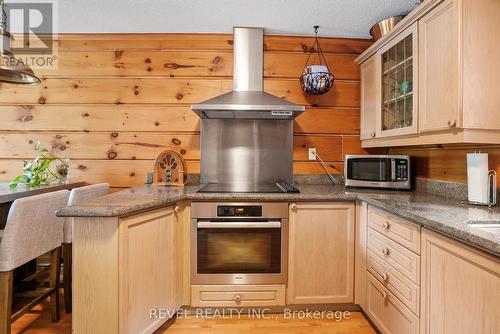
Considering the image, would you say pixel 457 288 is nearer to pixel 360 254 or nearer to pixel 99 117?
pixel 360 254

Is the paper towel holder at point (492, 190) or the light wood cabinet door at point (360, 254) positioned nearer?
the paper towel holder at point (492, 190)

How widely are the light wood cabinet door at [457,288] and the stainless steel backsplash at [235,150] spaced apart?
56.8 inches

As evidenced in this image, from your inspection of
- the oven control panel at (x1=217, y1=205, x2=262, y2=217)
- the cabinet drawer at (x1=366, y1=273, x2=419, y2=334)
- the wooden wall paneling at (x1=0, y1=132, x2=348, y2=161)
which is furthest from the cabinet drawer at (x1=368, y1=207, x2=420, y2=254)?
the wooden wall paneling at (x1=0, y1=132, x2=348, y2=161)

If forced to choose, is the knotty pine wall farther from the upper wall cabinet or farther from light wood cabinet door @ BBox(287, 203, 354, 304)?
light wood cabinet door @ BBox(287, 203, 354, 304)

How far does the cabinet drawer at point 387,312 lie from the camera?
1.35 meters

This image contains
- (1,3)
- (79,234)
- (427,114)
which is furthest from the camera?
(1,3)

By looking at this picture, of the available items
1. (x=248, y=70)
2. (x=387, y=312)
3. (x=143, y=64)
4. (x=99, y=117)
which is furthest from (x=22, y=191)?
(x=387, y=312)

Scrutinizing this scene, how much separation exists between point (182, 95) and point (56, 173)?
1330 millimetres

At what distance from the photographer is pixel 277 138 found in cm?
245

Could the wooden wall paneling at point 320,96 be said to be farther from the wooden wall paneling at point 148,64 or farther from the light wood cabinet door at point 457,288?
the light wood cabinet door at point 457,288

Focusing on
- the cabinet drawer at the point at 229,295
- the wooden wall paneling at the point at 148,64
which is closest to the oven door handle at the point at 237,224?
the cabinet drawer at the point at 229,295

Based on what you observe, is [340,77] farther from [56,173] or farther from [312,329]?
[56,173]

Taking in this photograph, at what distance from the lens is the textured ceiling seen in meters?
1.99

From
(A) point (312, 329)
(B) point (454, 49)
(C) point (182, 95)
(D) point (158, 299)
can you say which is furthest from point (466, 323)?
(C) point (182, 95)
